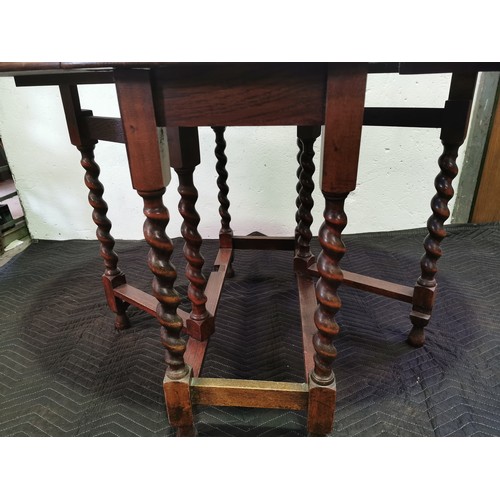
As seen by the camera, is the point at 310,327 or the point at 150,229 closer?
the point at 150,229

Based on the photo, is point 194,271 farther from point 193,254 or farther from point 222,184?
point 222,184

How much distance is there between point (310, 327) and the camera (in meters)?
1.13

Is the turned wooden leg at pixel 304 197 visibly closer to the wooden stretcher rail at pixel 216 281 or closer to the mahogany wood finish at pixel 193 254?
the wooden stretcher rail at pixel 216 281

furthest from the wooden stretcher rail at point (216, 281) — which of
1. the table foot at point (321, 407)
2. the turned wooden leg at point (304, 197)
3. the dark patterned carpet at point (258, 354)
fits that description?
the table foot at point (321, 407)

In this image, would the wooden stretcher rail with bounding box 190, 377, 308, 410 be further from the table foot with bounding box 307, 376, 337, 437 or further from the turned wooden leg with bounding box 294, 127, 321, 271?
the turned wooden leg with bounding box 294, 127, 321, 271

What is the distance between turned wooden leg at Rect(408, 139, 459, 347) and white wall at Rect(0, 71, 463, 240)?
0.88 m

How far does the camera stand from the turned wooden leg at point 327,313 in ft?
2.39

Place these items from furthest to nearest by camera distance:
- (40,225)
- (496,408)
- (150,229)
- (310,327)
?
(40,225), (310,327), (496,408), (150,229)

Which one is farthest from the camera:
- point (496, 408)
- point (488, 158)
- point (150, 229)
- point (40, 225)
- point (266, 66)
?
point (40, 225)

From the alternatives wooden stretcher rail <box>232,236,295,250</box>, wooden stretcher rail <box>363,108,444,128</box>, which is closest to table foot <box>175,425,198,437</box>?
wooden stretcher rail <box>232,236,295,250</box>

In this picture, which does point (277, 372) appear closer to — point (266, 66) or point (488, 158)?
point (266, 66)

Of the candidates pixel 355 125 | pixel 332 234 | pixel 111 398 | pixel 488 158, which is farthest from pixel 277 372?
pixel 488 158

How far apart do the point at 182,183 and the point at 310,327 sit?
57 centimetres

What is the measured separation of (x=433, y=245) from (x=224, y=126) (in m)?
0.75
